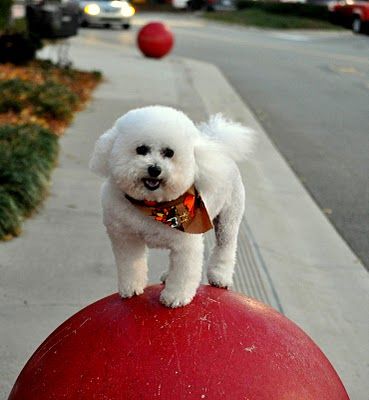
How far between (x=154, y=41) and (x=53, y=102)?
9.46 meters

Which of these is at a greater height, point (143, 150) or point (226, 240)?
point (143, 150)

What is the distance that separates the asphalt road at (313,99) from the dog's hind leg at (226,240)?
342cm

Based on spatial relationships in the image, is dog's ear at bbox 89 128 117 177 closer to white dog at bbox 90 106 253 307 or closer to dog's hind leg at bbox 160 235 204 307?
white dog at bbox 90 106 253 307

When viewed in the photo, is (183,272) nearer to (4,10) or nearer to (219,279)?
(219,279)

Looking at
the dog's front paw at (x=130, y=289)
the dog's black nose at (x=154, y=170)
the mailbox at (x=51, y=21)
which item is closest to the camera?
the dog's black nose at (x=154, y=170)

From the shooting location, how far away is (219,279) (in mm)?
Answer: 3479

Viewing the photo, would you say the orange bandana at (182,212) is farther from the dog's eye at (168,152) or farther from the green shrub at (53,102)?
the green shrub at (53,102)

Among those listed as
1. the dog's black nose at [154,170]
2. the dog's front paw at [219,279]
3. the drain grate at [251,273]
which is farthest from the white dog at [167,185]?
the drain grate at [251,273]

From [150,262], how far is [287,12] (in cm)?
3939

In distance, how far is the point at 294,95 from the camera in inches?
616

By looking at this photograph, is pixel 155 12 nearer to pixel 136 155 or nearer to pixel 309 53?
pixel 309 53

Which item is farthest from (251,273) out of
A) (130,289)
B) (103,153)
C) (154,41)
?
(154,41)

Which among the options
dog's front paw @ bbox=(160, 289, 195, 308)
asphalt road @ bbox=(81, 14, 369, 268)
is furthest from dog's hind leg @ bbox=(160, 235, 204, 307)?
asphalt road @ bbox=(81, 14, 369, 268)

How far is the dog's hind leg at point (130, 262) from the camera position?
10.2 feet
